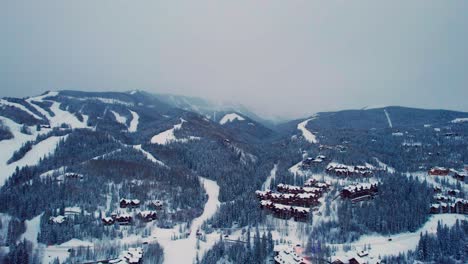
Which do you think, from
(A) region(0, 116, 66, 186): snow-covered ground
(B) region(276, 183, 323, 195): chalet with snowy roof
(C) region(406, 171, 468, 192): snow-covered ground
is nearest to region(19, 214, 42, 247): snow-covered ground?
(A) region(0, 116, 66, 186): snow-covered ground

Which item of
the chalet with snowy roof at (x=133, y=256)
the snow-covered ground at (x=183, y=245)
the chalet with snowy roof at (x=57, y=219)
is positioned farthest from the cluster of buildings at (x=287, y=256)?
the chalet with snowy roof at (x=57, y=219)

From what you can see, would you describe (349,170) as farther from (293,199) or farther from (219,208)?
(219,208)

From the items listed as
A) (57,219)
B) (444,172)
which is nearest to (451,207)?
(444,172)

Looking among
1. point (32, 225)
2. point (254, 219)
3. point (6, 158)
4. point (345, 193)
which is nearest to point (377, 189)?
point (345, 193)

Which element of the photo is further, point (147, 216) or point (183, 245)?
point (147, 216)

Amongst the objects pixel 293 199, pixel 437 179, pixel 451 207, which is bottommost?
pixel 451 207

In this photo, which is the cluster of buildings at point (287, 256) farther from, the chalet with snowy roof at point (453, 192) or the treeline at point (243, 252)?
the chalet with snowy roof at point (453, 192)

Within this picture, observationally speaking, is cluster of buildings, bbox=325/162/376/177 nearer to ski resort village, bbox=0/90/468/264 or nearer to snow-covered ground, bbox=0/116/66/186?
ski resort village, bbox=0/90/468/264
